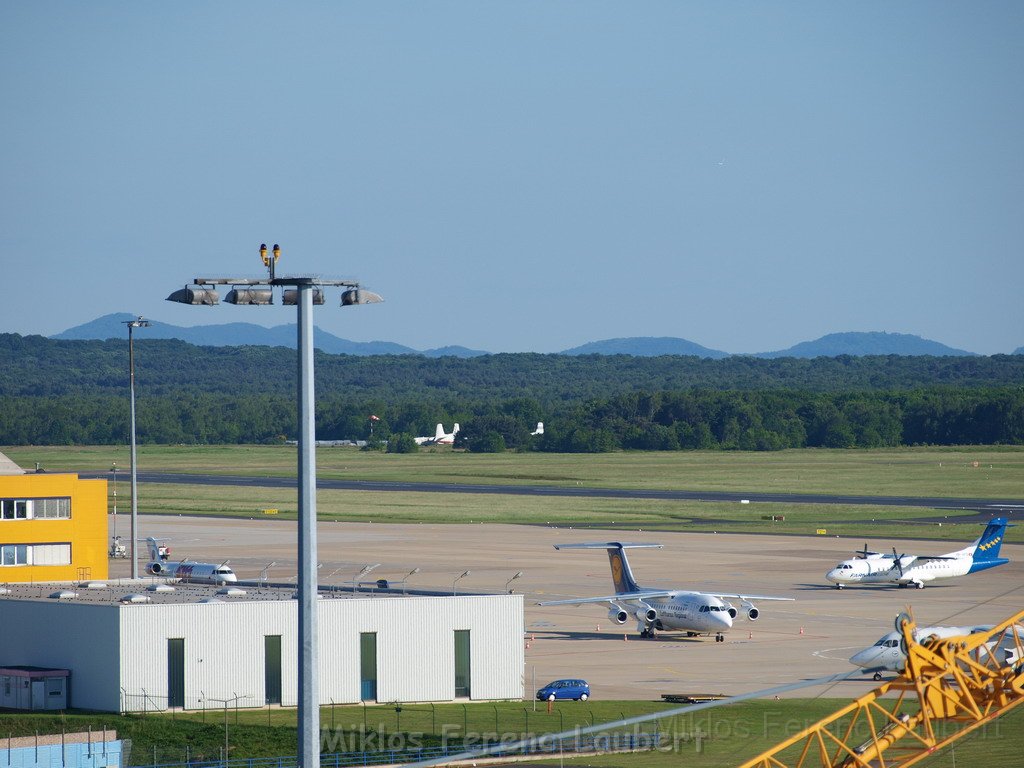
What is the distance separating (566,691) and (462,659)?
14.9ft

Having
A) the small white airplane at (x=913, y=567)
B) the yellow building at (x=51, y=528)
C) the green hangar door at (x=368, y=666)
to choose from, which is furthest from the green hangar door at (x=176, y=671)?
the small white airplane at (x=913, y=567)

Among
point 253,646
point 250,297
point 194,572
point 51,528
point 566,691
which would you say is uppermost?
point 250,297

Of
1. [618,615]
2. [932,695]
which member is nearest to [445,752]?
[932,695]

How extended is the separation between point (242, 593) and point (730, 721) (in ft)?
67.9

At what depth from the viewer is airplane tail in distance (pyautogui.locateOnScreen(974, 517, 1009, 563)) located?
104562 mm

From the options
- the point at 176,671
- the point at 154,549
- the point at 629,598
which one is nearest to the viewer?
the point at 176,671

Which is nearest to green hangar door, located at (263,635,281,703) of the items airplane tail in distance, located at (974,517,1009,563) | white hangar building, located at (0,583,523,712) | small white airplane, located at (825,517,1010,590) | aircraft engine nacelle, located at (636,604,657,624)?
white hangar building, located at (0,583,523,712)

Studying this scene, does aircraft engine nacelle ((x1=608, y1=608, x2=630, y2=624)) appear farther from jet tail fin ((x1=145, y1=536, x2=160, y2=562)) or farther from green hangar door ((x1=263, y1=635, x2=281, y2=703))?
jet tail fin ((x1=145, y1=536, x2=160, y2=562))

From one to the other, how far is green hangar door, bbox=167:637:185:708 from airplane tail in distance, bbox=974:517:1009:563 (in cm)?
6008

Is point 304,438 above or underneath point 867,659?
above

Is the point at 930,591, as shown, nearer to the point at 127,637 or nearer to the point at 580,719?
the point at 580,719

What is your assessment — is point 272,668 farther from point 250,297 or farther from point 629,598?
point 250,297

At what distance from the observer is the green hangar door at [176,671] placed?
60.0 m

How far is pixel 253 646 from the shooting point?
6134cm
